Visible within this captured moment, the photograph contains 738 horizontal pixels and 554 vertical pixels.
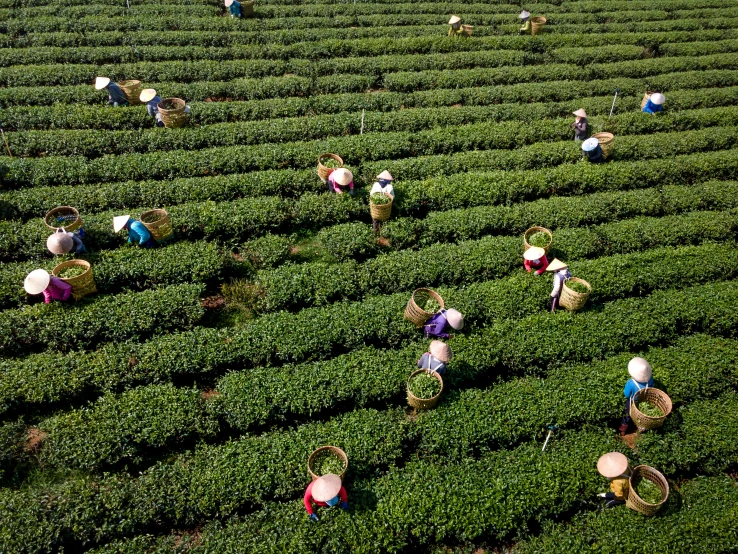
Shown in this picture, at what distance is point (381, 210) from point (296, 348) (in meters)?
4.66

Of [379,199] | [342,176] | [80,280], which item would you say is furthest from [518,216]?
[80,280]

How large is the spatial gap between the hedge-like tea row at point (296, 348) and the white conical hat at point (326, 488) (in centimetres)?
214

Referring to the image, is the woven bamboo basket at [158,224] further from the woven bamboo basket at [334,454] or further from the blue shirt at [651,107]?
the blue shirt at [651,107]

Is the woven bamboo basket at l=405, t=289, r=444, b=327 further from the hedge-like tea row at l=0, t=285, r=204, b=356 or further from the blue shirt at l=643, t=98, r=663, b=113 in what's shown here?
the blue shirt at l=643, t=98, r=663, b=113

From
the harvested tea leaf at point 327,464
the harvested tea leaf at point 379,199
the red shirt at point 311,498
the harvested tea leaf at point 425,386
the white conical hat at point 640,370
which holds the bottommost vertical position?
the red shirt at point 311,498

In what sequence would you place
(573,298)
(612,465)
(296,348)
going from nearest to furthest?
1. (612,465)
2. (296,348)
3. (573,298)

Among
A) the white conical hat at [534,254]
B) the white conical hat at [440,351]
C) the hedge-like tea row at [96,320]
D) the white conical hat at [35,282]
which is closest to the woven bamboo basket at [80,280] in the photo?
the hedge-like tea row at [96,320]

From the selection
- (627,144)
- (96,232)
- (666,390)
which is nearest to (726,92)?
(627,144)

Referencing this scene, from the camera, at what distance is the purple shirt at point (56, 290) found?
41.0ft

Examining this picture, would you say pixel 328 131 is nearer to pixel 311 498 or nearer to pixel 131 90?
pixel 131 90

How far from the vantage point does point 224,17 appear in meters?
24.2

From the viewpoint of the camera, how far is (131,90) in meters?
18.8

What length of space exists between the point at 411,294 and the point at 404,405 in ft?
9.29

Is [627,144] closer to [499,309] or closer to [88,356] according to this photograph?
[499,309]
